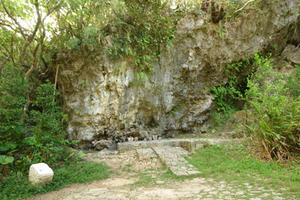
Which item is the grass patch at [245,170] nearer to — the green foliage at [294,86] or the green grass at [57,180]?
the green grass at [57,180]

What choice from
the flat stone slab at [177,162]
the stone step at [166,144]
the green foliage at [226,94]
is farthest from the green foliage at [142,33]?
the green foliage at [226,94]

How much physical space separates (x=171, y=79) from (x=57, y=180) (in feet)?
18.4

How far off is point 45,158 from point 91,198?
2.21 m

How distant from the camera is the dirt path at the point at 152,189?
2.72 meters

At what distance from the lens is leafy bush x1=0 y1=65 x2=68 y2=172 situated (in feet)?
13.4

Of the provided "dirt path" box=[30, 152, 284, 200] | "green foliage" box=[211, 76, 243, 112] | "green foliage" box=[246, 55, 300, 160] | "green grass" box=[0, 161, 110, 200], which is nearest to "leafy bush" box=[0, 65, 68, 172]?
"green grass" box=[0, 161, 110, 200]

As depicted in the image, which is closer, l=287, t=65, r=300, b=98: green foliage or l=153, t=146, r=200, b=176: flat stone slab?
l=153, t=146, r=200, b=176: flat stone slab

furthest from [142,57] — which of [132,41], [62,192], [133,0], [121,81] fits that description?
[62,192]

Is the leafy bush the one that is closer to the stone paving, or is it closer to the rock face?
the stone paving

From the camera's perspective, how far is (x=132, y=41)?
22.1 feet

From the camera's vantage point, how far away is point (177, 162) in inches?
175

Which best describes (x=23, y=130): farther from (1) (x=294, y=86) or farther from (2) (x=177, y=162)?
(1) (x=294, y=86)

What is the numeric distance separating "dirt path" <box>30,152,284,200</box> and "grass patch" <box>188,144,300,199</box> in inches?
8.8

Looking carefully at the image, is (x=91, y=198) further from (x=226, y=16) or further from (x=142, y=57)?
(x=226, y=16)
